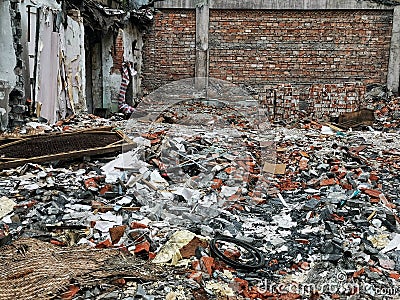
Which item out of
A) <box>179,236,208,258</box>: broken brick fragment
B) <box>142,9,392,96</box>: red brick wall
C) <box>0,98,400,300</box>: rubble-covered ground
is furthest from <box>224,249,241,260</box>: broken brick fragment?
<box>142,9,392,96</box>: red brick wall

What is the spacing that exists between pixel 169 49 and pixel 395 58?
20.8 feet

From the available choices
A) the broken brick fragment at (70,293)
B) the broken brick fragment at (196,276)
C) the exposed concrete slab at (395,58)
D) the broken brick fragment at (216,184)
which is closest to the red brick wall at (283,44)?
the exposed concrete slab at (395,58)

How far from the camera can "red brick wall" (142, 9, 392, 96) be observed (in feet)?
37.3

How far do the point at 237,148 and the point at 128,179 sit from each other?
210 cm

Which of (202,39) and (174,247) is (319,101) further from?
(174,247)

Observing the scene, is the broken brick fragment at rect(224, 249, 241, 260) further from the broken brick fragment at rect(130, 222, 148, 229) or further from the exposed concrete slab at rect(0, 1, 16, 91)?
the exposed concrete slab at rect(0, 1, 16, 91)

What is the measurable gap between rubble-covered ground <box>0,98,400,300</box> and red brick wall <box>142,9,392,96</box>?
5.80 metres

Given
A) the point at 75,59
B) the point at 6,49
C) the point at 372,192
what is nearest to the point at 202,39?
the point at 75,59

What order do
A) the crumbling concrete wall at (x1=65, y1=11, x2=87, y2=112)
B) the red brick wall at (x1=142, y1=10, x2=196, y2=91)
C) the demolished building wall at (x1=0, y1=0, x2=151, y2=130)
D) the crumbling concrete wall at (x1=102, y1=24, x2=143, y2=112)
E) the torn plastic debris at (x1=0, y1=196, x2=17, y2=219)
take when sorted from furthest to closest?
the red brick wall at (x1=142, y1=10, x2=196, y2=91)
the crumbling concrete wall at (x1=102, y1=24, x2=143, y2=112)
the crumbling concrete wall at (x1=65, y1=11, x2=87, y2=112)
the demolished building wall at (x1=0, y1=0, x2=151, y2=130)
the torn plastic debris at (x1=0, y1=196, x2=17, y2=219)

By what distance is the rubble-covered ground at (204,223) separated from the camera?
2.69m

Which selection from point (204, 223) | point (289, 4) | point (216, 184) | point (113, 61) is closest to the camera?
point (204, 223)

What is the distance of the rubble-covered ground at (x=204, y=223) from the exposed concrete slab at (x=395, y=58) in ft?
20.0

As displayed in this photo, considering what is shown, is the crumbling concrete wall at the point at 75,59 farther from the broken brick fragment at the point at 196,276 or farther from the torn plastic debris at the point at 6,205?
the broken brick fragment at the point at 196,276

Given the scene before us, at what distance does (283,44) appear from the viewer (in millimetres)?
11477
